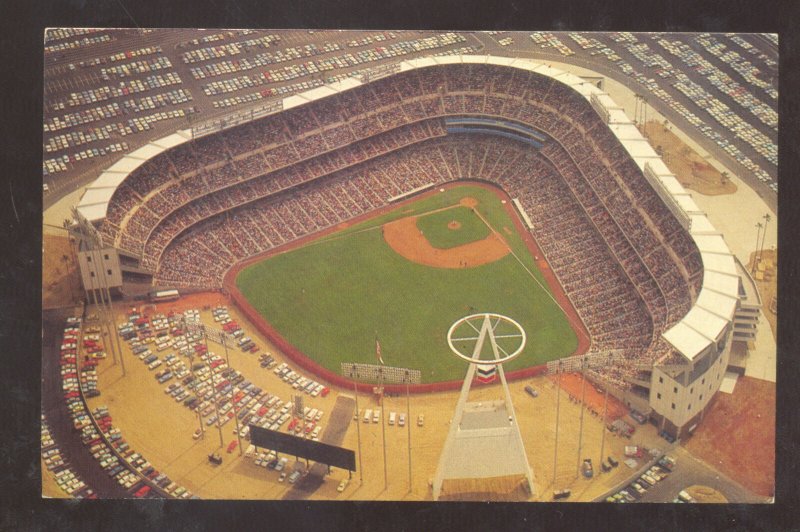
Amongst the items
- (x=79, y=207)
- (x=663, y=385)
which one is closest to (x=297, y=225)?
(x=79, y=207)

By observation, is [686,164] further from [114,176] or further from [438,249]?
[114,176]

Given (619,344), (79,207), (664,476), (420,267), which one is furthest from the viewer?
(420,267)

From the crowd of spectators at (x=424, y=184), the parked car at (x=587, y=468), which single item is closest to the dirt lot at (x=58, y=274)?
the crowd of spectators at (x=424, y=184)

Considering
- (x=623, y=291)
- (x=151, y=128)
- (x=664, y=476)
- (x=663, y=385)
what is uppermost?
(x=151, y=128)

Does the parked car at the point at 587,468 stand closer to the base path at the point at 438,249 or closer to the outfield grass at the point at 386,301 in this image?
the outfield grass at the point at 386,301

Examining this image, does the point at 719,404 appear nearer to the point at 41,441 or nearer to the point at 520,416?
the point at 520,416

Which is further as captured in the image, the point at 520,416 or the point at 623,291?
the point at 623,291
